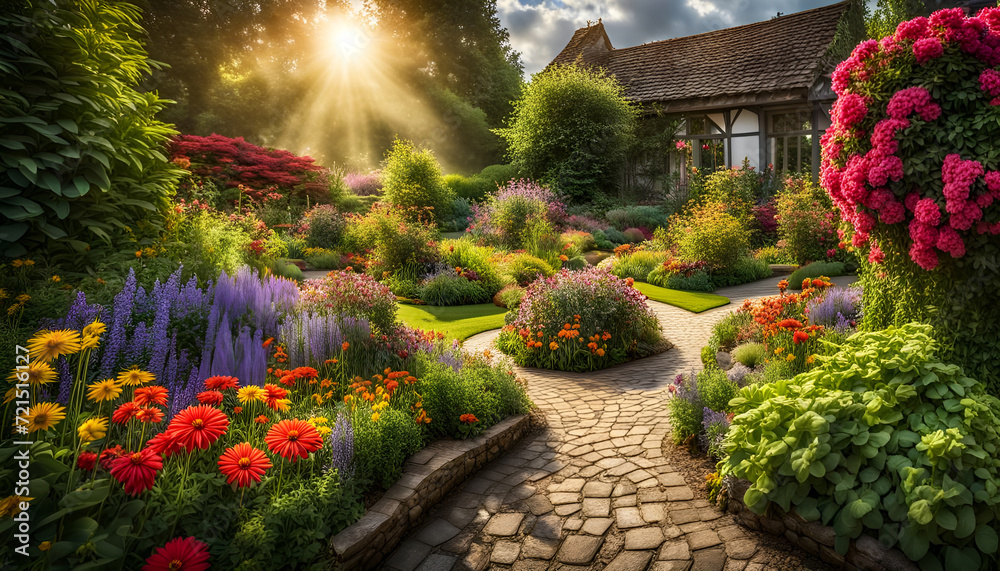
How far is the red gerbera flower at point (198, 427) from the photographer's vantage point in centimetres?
208

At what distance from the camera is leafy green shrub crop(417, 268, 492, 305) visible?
31.8 feet

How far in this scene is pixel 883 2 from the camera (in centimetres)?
1093

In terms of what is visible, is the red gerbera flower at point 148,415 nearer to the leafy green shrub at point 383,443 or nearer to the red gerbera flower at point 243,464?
the red gerbera flower at point 243,464

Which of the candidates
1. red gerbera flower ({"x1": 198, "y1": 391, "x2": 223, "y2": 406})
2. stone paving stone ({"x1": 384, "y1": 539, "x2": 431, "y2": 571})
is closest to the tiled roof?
stone paving stone ({"x1": 384, "y1": 539, "x2": 431, "y2": 571})

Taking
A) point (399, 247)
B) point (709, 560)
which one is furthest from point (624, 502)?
point (399, 247)

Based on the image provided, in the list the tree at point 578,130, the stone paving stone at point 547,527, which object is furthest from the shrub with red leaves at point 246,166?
the stone paving stone at point 547,527

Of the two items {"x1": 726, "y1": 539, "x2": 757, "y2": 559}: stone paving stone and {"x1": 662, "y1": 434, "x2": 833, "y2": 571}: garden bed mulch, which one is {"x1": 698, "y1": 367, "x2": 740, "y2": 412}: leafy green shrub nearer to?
{"x1": 662, "y1": 434, "x2": 833, "y2": 571}: garden bed mulch

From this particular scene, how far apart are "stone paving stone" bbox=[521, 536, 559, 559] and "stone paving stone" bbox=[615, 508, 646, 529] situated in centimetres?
39

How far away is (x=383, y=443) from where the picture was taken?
310 cm

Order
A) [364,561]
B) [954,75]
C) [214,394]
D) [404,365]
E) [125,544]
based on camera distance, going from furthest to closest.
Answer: [404,365] < [954,75] < [364,561] < [214,394] < [125,544]

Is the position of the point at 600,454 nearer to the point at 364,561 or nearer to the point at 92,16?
the point at 364,561

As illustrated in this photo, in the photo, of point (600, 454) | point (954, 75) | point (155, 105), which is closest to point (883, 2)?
point (954, 75)

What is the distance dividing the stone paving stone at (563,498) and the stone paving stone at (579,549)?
0.35 metres

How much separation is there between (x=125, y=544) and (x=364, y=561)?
0.98 meters
